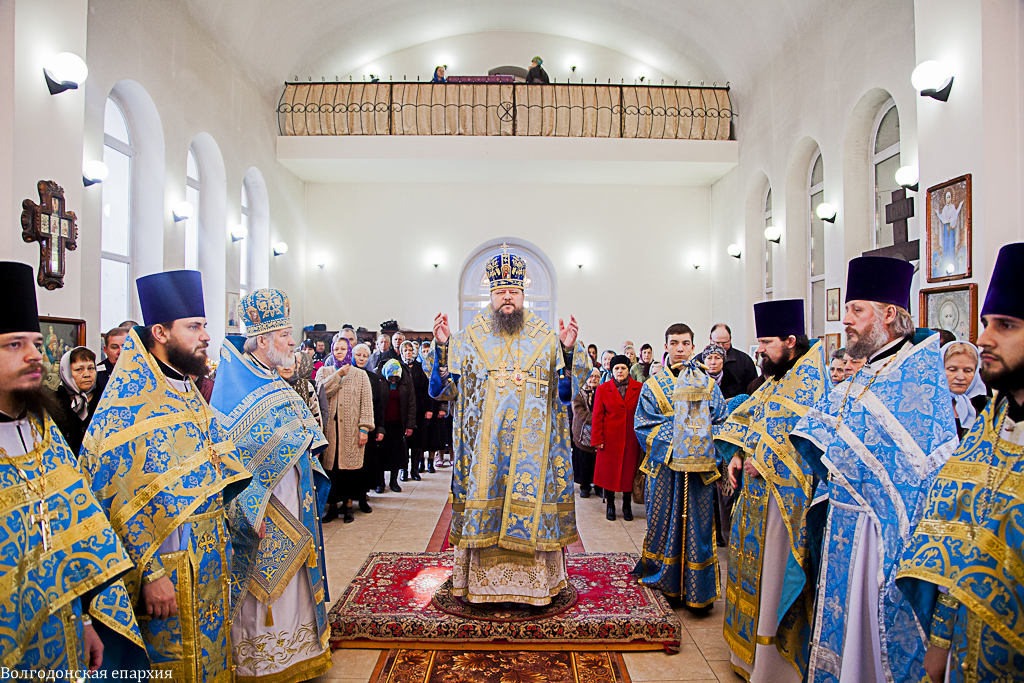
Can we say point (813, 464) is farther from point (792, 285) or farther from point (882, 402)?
point (792, 285)

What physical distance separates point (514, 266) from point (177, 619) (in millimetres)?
2414

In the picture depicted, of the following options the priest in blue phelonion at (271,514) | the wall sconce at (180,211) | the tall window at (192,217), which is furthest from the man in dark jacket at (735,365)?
the tall window at (192,217)

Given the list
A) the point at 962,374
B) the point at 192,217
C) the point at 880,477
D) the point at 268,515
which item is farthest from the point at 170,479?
the point at 192,217

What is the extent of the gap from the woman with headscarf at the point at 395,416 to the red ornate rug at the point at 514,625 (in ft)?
10.0

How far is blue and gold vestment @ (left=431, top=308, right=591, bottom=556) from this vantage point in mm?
3525

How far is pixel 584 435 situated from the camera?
6590 mm

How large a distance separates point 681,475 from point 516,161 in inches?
324

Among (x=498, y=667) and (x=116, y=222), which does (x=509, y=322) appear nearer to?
(x=498, y=667)

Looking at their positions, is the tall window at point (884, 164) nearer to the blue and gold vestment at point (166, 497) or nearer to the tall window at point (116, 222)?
the blue and gold vestment at point (166, 497)

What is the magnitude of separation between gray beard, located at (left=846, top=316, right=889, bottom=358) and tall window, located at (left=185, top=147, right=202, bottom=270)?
853 cm

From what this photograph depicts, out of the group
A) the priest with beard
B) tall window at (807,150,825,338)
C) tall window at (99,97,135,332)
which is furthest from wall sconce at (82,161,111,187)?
tall window at (807,150,825,338)

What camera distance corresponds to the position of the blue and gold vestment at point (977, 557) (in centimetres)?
150

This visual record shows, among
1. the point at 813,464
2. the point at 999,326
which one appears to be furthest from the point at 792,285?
the point at 999,326

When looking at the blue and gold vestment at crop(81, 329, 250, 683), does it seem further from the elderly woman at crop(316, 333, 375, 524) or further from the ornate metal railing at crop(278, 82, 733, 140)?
the ornate metal railing at crop(278, 82, 733, 140)
